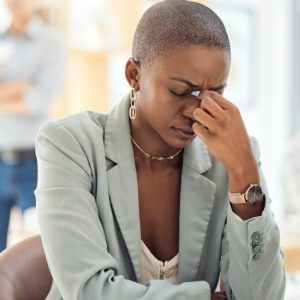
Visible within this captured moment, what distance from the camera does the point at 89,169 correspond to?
156 cm

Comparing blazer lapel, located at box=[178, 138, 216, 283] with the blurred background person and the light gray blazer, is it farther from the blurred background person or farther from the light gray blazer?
the blurred background person

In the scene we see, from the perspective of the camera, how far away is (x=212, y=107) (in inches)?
58.1

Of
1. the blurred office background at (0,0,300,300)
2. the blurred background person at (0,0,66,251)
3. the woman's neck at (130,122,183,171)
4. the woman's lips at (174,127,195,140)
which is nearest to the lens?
the woman's lips at (174,127,195,140)

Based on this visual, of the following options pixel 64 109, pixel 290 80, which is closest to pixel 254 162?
pixel 64 109

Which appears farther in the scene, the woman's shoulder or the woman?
the woman's shoulder

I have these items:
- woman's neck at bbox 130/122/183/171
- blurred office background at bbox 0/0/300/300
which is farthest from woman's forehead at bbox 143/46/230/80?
blurred office background at bbox 0/0/300/300

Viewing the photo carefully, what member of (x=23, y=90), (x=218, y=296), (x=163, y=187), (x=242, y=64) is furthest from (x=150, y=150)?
(x=242, y=64)

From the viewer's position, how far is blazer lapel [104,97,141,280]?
1.56m

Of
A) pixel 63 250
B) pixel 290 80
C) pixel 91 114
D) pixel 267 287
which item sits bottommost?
pixel 290 80

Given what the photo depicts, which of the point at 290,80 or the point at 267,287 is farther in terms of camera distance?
the point at 290,80

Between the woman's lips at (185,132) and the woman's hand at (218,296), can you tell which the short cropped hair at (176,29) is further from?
the woman's hand at (218,296)

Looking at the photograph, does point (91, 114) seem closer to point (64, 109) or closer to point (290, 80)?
point (64, 109)

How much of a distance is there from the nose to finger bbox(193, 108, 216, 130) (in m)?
0.02

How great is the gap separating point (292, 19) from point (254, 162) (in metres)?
5.19
